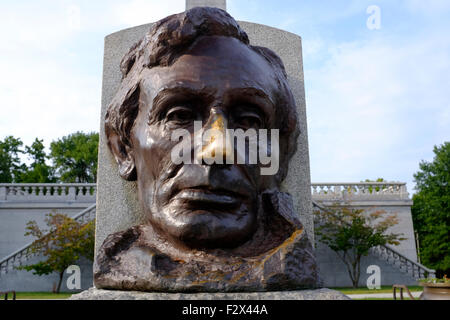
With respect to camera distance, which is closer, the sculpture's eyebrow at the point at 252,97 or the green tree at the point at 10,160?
the sculpture's eyebrow at the point at 252,97

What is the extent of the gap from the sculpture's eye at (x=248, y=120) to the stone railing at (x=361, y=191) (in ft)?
52.0

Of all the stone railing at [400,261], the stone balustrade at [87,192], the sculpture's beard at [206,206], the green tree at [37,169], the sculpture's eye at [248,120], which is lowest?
the stone railing at [400,261]

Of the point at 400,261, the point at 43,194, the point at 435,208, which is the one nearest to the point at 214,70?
the point at 400,261

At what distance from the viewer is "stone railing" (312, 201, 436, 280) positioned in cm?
1622

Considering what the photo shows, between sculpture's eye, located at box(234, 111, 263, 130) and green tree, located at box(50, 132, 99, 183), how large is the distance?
33.2 m

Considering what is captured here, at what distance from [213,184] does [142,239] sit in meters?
0.83

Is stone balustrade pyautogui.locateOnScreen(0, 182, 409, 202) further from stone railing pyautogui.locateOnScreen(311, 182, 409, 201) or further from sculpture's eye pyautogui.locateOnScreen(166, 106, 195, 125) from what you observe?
sculpture's eye pyautogui.locateOnScreen(166, 106, 195, 125)

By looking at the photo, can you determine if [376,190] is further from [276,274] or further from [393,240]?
[276,274]

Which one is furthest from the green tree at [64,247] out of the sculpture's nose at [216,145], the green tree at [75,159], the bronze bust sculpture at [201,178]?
the green tree at [75,159]

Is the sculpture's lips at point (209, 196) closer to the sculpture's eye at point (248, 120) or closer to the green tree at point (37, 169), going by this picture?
the sculpture's eye at point (248, 120)

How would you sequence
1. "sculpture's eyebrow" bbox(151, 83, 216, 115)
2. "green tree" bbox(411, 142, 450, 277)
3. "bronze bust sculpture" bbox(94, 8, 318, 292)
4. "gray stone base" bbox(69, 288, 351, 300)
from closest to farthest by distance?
1. "gray stone base" bbox(69, 288, 351, 300)
2. "bronze bust sculpture" bbox(94, 8, 318, 292)
3. "sculpture's eyebrow" bbox(151, 83, 216, 115)
4. "green tree" bbox(411, 142, 450, 277)

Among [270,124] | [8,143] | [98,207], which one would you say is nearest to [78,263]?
[98,207]

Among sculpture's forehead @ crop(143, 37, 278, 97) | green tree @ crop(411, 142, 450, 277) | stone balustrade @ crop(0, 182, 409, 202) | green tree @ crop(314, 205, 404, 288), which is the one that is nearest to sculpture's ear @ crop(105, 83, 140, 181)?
sculpture's forehead @ crop(143, 37, 278, 97)

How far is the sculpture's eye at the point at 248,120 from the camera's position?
2.87 meters
